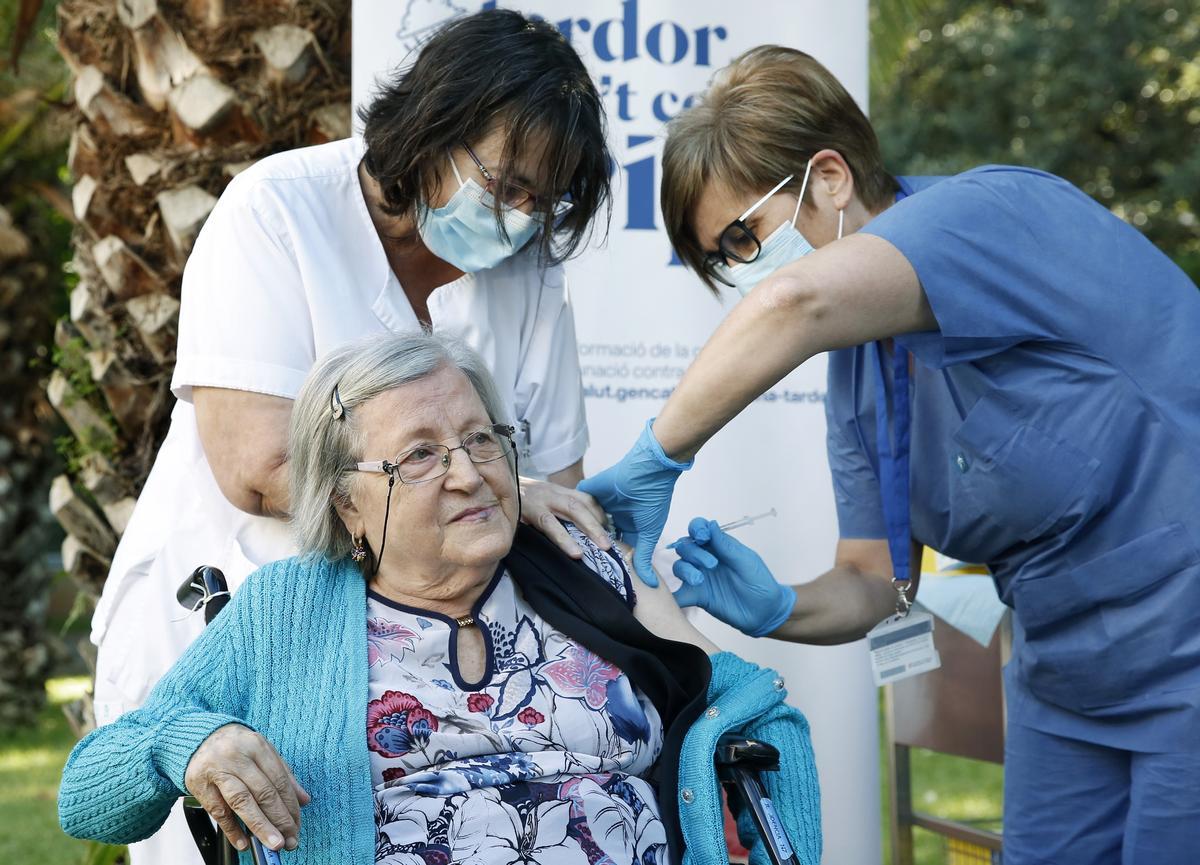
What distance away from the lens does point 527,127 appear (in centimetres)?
224

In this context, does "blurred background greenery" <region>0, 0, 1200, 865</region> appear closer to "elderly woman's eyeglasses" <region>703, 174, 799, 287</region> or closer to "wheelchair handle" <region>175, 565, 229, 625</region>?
"wheelchair handle" <region>175, 565, 229, 625</region>

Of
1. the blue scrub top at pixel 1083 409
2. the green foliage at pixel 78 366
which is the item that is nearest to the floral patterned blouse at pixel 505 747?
the blue scrub top at pixel 1083 409

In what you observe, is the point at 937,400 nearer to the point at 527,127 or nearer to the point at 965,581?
the point at 527,127

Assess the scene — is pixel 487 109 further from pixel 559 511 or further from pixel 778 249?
pixel 559 511

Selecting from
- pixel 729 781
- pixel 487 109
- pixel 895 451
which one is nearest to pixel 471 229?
pixel 487 109

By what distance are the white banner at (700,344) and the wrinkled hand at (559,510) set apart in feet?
3.42

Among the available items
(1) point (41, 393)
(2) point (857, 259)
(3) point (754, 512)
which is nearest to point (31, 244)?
(1) point (41, 393)

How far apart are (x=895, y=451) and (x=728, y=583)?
40 cm

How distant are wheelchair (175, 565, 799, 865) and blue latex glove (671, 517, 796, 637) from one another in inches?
15.0

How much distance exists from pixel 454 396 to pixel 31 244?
658cm

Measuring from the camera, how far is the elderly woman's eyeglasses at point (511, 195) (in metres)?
2.25

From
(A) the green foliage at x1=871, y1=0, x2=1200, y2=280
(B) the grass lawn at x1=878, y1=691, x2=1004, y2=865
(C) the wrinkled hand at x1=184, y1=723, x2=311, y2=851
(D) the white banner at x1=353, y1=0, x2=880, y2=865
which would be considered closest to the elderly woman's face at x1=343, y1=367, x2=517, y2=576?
(C) the wrinkled hand at x1=184, y1=723, x2=311, y2=851

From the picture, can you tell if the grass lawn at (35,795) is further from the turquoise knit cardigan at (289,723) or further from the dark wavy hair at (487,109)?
the dark wavy hair at (487,109)

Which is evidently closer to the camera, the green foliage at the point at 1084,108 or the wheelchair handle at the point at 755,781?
the wheelchair handle at the point at 755,781
